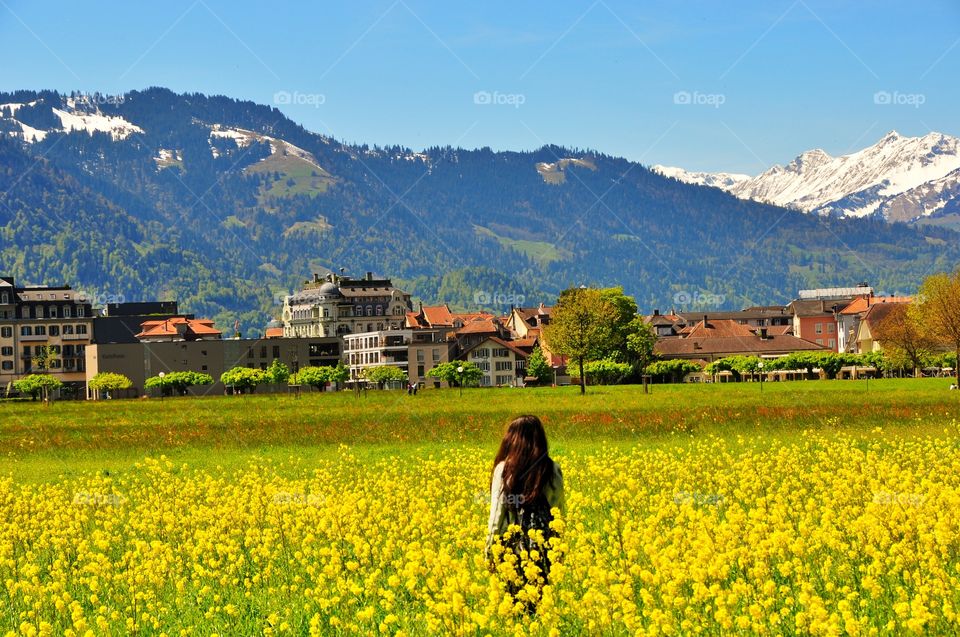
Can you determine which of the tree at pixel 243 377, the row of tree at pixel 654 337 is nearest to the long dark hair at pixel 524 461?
the row of tree at pixel 654 337

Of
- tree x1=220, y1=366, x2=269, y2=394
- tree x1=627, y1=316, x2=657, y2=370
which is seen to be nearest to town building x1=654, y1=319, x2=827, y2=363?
tree x1=627, y1=316, x2=657, y2=370

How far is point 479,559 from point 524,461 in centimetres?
137

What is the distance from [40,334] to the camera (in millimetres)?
195000

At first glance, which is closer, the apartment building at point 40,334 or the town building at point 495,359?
the town building at point 495,359

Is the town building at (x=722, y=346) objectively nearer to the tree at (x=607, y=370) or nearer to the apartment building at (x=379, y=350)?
the apartment building at (x=379, y=350)

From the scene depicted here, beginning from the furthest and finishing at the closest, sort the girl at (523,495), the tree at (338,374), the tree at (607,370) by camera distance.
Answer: the tree at (338,374), the tree at (607,370), the girl at (523,495)

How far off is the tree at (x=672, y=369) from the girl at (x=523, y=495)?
12777 centimetres

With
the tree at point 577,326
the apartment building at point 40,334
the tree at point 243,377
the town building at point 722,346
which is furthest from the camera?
the apartment building at point 40,334

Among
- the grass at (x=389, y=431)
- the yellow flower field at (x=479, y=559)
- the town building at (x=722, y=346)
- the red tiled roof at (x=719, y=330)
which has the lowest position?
the yellow flower field at (x=479, y=559)

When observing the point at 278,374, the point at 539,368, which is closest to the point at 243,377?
the point at 278,374

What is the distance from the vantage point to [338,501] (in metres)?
18.9

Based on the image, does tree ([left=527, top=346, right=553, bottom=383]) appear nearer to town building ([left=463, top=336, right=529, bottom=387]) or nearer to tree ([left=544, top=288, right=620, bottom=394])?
town building ([left=463, top=336, right=529, bottom=387])

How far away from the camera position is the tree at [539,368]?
161m

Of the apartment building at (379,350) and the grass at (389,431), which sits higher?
the apartment building at (379,350)
